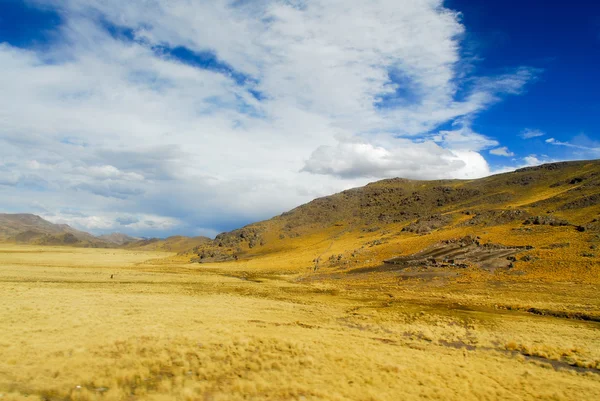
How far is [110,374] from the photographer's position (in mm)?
15180

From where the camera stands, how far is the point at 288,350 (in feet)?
66.0

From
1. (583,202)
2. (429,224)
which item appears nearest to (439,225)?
(429,224)

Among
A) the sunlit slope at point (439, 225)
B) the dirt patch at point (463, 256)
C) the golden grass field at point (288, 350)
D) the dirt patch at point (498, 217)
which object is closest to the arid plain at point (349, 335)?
the golden grass field at point (288, 350)

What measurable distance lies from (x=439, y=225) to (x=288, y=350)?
91480 mm

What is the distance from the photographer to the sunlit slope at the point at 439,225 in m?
62.2

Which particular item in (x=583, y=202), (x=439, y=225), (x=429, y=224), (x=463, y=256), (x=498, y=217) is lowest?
(x=463, y=256)

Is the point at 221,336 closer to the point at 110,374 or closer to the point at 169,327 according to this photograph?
the point at 169,327

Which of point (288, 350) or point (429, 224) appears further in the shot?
point (429, 224)

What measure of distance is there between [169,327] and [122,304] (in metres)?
11.3

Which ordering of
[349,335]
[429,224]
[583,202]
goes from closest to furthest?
1. [349,335]
2. [583,202]
3. [429,224]

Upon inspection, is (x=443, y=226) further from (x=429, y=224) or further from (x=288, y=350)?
(x=288, y=350)

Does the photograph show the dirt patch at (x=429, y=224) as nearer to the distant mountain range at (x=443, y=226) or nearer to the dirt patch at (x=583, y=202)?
the distant mountain range at (x=443, y=226)

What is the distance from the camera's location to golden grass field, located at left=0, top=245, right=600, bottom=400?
14586mm

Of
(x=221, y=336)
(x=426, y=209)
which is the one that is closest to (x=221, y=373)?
(x=221, y=336)
